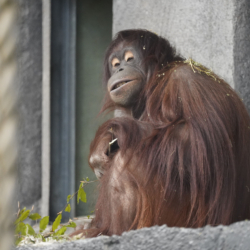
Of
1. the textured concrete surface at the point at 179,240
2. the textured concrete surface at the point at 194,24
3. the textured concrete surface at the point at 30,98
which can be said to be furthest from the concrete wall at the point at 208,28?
the textured concrete surface at the point at 179,240

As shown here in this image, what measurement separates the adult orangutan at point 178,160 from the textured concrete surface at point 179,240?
0.60 meters

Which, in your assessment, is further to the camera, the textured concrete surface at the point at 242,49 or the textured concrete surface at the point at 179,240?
the textured concrete surface at the point at 242,49

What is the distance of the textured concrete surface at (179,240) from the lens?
102 cm

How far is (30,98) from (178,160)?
235 centimetres

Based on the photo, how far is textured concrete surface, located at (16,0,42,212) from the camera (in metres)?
3.80

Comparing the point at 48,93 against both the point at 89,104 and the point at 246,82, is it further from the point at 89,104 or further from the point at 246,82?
the point at 246,82

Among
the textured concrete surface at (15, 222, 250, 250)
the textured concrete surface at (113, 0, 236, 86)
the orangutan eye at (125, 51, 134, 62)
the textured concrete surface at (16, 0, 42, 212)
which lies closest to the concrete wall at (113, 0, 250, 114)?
the textured concrete surface at (113, 0, 236, 86)

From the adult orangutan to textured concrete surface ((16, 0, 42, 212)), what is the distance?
6.32ft

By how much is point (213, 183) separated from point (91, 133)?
8.35 feet

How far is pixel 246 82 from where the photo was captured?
254cm

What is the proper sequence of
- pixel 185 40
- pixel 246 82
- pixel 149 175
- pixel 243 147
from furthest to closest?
pixel 185 40
pixel 246 82
pixel 243 147
pixel 149 175

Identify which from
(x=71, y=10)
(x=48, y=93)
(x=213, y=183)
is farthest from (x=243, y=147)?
(x=71, y=10)

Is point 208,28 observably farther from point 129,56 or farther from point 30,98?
point 30,98

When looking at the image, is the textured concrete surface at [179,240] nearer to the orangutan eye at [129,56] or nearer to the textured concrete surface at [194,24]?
the orangutan eye at [129,56]
